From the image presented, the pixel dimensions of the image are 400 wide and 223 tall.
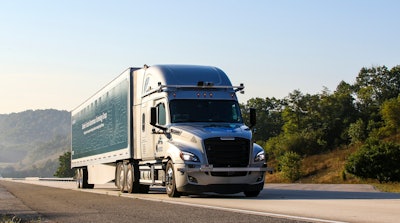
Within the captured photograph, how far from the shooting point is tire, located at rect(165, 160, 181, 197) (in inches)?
744

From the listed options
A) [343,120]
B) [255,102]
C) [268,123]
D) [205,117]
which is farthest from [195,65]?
[255,102]

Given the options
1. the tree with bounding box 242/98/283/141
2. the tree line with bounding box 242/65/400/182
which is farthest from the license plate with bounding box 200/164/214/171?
the tree with bounding box 242/98/283/141

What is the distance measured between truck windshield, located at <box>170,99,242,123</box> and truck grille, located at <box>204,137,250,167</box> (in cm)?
145

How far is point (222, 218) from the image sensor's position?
454 inches

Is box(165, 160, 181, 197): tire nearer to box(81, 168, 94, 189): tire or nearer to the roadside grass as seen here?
box(81, 168, 94, 189): tire

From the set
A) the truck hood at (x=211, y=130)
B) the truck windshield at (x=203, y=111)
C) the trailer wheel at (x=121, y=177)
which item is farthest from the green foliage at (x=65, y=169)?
the truck hood at (x=211, y=130)

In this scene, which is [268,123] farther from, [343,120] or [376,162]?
[376,162]

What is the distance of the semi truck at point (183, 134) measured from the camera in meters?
18.3

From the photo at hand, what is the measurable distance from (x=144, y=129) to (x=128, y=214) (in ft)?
28.9

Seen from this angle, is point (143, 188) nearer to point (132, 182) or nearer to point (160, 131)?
point (132, 182)

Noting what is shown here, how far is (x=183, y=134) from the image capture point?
1878 centimetres

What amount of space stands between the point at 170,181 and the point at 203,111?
2.25 meters

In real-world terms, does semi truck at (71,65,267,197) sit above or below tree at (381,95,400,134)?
below

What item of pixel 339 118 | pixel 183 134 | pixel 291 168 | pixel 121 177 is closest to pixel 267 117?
pixel 339 118
